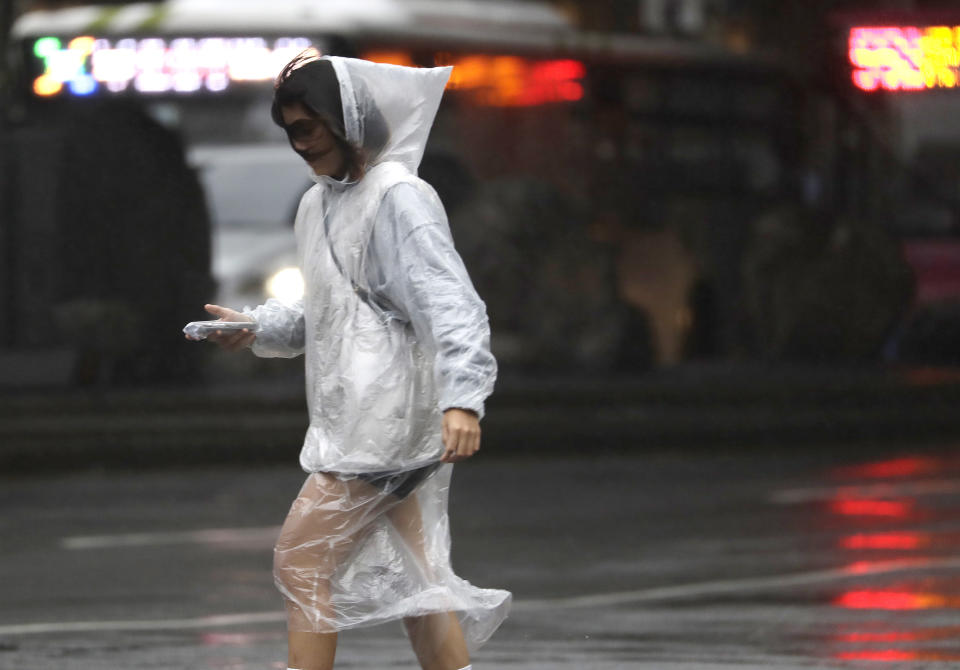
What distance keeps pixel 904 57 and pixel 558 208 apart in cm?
319

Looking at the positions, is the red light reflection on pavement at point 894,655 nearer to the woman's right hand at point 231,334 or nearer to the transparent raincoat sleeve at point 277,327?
the transparent raincoat sleeve at point 277,327

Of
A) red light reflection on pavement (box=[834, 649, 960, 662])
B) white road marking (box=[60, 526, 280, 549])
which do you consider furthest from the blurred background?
red light reflection on pavement (box=[834, 649, 960, 662])

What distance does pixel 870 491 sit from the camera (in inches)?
446

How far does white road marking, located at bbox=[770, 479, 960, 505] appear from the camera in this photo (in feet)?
36.1

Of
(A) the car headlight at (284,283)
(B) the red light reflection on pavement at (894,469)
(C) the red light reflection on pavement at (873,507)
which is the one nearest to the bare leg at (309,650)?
(C) the red light reflection on pavement at (873,507)

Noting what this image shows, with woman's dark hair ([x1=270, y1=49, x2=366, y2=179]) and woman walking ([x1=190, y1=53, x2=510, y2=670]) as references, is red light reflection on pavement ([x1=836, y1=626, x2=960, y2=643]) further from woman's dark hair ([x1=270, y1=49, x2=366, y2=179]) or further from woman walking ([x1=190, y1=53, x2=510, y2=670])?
woman's dark hair ([x1=270, y1=49, x2=366, y2=179])

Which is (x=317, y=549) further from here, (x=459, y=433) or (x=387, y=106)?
(x=387, y=106)

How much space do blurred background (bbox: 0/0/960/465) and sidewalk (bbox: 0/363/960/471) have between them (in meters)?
0.02

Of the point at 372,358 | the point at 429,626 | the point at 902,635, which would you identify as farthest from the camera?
the point at 902,635

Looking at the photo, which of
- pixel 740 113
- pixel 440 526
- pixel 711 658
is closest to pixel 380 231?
pixel 440 526

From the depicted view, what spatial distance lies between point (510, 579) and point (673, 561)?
2.89 feet

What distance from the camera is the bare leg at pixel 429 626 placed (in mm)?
4621

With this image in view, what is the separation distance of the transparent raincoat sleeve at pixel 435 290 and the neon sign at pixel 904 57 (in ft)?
37.0

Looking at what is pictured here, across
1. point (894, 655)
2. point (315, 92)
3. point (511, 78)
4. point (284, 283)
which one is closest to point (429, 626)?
point (315, 92)
